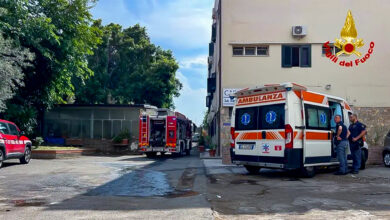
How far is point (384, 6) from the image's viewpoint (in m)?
21.0

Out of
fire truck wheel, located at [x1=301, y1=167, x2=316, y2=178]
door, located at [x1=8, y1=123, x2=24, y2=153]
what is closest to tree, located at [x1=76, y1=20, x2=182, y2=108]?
door, located at [x1=8, y1=123, x2=24, y2=153]

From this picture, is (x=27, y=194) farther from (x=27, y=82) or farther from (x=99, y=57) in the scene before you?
(x=99, y=57)

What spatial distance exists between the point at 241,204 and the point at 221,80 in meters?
14.3

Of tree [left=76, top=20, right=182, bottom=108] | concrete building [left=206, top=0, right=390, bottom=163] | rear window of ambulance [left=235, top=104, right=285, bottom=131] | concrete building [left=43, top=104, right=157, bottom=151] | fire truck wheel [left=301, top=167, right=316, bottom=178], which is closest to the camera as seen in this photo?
rear window of ambulance [left=235, top=104, right=285, bottom=131]

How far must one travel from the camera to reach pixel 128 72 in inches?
1649

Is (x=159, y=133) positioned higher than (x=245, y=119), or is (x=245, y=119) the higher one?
(x=245, y=119)

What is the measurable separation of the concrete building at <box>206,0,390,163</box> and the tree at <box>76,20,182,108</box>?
20.4 meters

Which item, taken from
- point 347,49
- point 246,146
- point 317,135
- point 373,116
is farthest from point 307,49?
point 246,146

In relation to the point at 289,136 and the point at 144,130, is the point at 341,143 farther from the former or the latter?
the point at 144,130

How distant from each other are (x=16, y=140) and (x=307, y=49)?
49.6 feet

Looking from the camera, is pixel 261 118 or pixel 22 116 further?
pixel 22 116

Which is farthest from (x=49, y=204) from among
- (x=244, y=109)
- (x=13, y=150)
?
(x=13, y=150)

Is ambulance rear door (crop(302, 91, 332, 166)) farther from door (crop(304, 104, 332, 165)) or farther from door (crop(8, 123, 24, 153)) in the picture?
door (crop(8, 123, 24, 153))

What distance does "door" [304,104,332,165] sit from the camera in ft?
34.7
